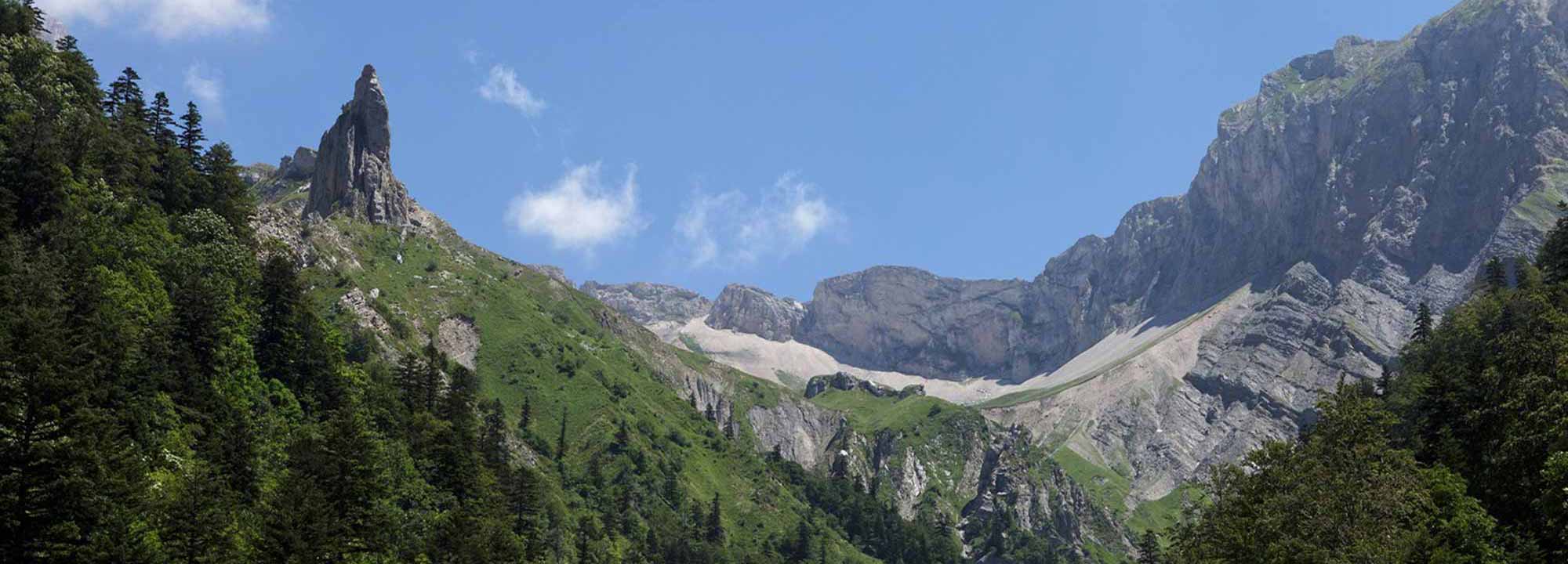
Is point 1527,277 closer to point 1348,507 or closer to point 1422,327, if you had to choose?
point 1422,327

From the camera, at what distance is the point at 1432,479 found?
7938 centimetres

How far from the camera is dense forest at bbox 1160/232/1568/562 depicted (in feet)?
234

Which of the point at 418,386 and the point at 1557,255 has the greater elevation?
the point at 418,386

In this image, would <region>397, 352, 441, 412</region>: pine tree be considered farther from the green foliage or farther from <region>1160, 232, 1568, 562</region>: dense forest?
the green foliage

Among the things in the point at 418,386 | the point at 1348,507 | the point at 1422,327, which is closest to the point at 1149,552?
the point at 1422,327

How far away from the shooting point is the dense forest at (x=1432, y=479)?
2810 inches

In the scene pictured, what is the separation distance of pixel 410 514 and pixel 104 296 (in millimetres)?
34493

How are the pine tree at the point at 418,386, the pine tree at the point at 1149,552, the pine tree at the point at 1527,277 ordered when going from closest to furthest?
the pine tree at the point at 1527,277, the pine tree at the point at 418,386, the pine tree at the point at 1149,552

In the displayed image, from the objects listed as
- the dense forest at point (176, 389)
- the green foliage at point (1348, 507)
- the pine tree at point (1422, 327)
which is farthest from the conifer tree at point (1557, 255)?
the dense forest at point (176, 389)

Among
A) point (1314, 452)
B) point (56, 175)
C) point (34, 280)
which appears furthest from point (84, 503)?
point (1314, 452)

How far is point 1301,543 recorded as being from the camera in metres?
72.3

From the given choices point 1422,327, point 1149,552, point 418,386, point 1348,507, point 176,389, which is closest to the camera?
point 1348,507

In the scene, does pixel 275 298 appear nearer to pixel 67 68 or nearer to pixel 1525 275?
pixel 67 68

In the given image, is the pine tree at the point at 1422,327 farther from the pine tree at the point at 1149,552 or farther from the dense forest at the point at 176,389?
the dense forest at the point at 176,389
